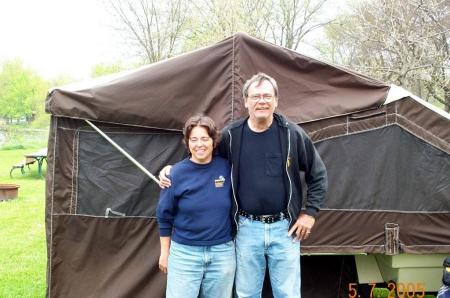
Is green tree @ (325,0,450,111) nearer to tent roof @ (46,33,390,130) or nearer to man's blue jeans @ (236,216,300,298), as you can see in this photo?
tent roof @ (46,33,390,130)

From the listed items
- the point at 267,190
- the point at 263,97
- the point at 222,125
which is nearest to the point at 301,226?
the point at 267,190

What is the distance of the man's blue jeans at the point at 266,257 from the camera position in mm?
3029

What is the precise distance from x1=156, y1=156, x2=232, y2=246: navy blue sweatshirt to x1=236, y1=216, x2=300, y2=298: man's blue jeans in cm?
13

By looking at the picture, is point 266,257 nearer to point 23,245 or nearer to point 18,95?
point 23,245

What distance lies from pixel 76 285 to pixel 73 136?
49.4 inches

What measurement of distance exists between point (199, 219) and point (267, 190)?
46 centimetres

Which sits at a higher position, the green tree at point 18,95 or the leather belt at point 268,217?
the green tree at point 18,95

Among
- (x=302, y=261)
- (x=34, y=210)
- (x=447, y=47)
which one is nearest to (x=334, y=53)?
(x=447, y=47)

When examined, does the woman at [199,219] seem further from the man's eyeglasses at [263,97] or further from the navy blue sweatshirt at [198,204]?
the man's eyeglasses at [263,97]

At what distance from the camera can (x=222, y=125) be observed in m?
3.89

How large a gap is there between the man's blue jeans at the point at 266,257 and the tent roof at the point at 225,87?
1148mm

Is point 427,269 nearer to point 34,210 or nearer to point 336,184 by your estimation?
point 336,184

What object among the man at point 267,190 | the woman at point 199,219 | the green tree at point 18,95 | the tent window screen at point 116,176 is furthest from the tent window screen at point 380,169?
the green tree at point 18,95

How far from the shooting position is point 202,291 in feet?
10.2
